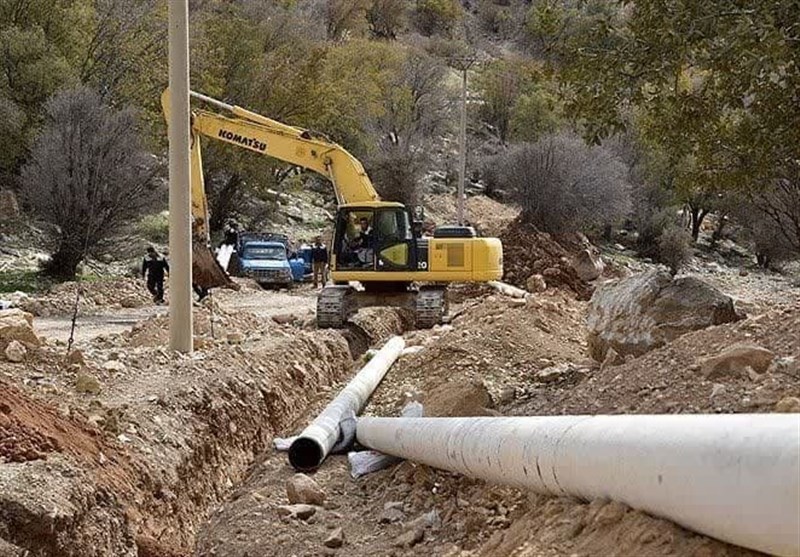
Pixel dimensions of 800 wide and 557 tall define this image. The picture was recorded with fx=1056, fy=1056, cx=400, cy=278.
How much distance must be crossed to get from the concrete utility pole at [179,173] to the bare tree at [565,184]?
29559mm

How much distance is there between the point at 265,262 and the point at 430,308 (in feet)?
39.3

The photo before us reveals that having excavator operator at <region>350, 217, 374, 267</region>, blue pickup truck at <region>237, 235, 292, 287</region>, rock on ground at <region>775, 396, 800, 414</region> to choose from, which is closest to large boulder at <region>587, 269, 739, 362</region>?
rock on ground at <region>775, 396, 800, 414</region>

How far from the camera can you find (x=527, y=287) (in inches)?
1151

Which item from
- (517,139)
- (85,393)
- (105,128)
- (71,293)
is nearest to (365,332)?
(71,293)

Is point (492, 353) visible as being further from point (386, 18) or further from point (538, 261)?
point (386, 18)

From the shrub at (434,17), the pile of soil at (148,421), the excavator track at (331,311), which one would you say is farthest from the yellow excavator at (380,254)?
the shrub at (434,17)

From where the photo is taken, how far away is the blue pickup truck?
29703mm

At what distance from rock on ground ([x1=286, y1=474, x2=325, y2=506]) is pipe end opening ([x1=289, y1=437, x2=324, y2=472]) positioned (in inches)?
27.7

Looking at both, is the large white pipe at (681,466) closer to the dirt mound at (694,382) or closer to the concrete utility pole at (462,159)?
the dirt mound at (694,382)

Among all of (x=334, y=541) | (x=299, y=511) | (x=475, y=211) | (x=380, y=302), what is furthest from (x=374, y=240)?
(x=475, y=211)

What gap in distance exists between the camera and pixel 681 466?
3.90 metres

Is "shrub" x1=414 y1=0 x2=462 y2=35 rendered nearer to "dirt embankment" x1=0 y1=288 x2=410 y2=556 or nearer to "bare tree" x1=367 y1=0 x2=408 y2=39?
"bare tree" x1=367 y1=0 x2=408 y2=39

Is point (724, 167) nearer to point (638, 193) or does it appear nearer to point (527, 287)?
point (527, 287)

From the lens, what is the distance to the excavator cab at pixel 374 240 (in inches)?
749
